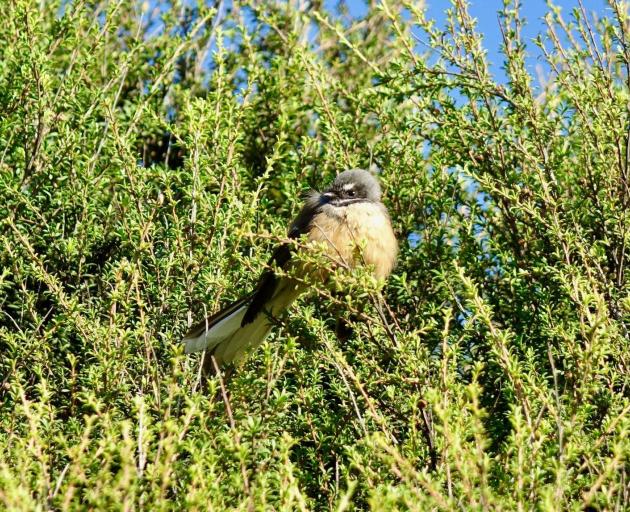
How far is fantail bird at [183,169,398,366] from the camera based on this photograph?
3904mm

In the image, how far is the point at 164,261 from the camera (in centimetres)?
366

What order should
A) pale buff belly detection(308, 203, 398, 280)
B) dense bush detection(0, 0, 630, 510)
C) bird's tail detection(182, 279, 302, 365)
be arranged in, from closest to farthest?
dense bush detection(0, 0, 630, 510), bird's tail detection(182, 279, 302, 365), pale buff belly detection(308, 203, 398, 280)

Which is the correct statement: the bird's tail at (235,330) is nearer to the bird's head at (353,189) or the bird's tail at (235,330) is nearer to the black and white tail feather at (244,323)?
the black and white tail feather at (244,323)

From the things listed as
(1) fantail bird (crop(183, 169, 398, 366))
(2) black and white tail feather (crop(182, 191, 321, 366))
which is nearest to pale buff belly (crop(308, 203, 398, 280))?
(1) fantail bird (crop(183, 169, 398, 366))

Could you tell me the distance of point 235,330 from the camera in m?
3.95

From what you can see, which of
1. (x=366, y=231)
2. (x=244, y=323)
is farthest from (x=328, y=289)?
(x=366, y=231)

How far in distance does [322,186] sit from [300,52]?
2.63 ft

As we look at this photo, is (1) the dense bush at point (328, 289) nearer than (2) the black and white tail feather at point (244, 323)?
Yes

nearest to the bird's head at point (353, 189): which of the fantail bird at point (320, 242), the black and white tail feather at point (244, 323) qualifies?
the fantail bird at point (320, 242)

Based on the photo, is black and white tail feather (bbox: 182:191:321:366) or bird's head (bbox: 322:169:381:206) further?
bird's head (bbox: 322:169:381:206)

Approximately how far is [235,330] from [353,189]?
3.39 feet

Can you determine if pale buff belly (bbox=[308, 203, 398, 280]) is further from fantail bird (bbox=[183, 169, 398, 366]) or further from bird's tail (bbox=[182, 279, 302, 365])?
bird's tail (bbox=[182, 279, 302, 365])

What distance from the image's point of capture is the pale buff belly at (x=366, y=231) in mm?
4414

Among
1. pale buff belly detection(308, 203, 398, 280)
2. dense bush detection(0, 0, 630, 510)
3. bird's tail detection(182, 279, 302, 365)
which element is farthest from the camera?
pale buff belly detection(308, 203, 398, 280)
